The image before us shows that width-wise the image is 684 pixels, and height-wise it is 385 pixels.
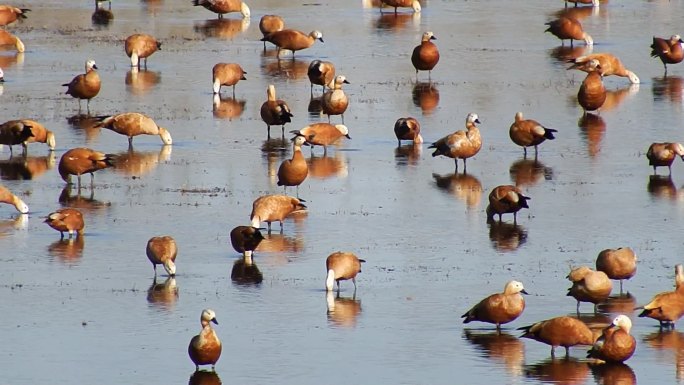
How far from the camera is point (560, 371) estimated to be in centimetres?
1833

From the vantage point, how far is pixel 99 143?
107 feet

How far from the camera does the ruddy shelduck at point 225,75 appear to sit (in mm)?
37812

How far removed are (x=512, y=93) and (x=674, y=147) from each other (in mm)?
9057

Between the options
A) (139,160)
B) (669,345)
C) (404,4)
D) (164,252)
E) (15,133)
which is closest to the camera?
(669,345)

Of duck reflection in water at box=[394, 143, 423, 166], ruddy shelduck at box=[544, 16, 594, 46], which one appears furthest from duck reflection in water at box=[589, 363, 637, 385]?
ruddy shelduck at box=[544, 16, 594, 46]

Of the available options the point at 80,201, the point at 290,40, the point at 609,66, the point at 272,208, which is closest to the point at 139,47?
the point at 290,40

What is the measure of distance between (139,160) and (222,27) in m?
20.1

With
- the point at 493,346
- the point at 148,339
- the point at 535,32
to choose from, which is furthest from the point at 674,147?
the point at 535,32

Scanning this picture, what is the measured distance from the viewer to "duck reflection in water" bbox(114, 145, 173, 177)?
3016cm

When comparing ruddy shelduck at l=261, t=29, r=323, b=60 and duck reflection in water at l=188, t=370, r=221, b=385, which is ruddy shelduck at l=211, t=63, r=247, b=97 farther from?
duck reflection in water at l=188, t=370, r=221, b=385

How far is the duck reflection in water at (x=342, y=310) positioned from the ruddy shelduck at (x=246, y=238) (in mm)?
1902

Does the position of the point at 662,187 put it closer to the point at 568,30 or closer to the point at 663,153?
the point at 663,153

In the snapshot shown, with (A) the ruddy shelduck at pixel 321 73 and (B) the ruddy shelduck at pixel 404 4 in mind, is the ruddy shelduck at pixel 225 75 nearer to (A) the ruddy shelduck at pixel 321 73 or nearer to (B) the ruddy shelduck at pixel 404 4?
(A) the ruddy shelduck at pixel 321 73

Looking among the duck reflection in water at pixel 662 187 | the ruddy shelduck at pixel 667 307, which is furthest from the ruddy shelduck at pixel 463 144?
the ruddy shelduck at pixel 667 307
